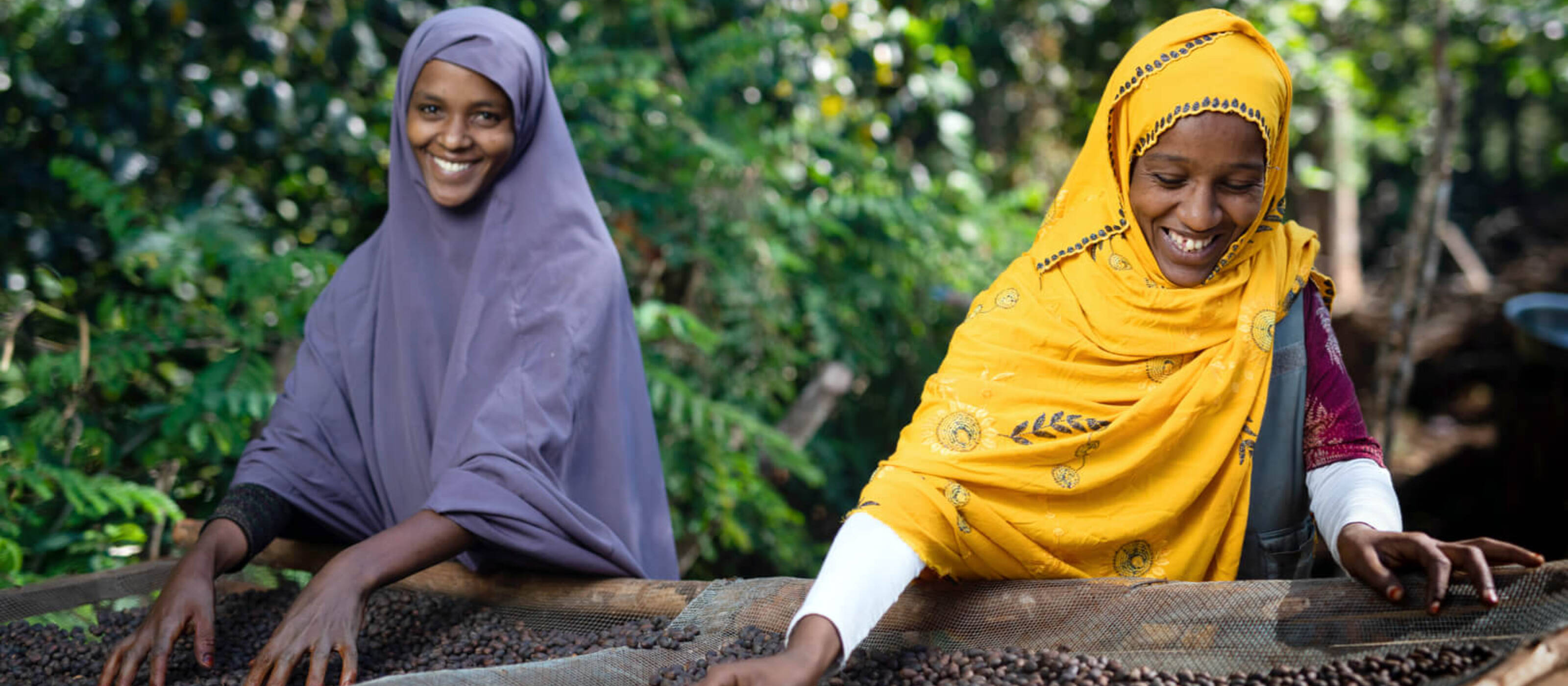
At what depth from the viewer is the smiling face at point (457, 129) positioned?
96.0 inches

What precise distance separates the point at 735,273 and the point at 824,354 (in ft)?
1.71

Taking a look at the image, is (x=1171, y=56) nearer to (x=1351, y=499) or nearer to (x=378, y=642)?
(x=1351, y=499)

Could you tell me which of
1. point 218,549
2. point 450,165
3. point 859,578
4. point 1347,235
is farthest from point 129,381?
point 1347,235

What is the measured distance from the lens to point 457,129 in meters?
2.44

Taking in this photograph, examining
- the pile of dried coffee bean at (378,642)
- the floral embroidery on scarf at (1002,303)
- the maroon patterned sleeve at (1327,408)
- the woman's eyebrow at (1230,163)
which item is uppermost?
the woman's eyebrow at (1230,163)

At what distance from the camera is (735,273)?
14.7ft

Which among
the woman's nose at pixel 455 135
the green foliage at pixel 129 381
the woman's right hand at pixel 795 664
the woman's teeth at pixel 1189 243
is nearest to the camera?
the woman's right hand at pixel 795 664

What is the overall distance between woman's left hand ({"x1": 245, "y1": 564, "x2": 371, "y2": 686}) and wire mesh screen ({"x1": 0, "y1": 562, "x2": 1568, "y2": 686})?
27cm

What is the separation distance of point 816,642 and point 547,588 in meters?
0.82

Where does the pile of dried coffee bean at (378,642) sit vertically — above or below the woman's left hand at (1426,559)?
below

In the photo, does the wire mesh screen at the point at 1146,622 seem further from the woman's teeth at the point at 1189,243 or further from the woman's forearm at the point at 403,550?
the woman's teeth at the point at 1189,243

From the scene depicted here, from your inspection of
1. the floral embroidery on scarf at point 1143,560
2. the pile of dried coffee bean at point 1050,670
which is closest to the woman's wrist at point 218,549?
the pile of dried coffee bean at point 1050,670

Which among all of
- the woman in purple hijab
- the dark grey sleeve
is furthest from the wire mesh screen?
the dark grey sleeve

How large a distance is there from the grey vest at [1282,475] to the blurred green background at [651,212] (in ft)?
7.05
